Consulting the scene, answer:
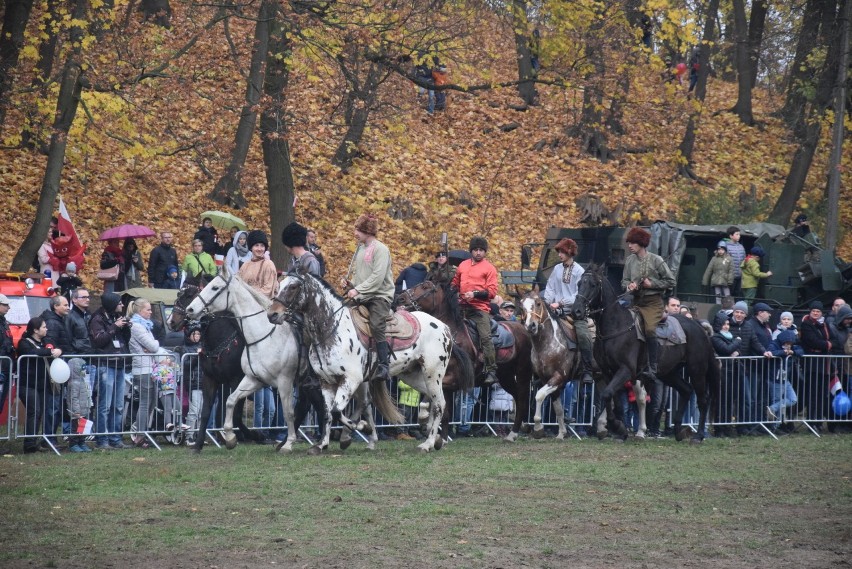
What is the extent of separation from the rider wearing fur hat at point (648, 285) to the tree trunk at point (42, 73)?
1170cm

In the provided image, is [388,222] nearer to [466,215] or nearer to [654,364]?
[466,215]

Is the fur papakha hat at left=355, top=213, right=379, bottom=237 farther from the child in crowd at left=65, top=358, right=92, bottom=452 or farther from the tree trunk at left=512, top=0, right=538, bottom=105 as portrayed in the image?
the tree trunk at left=512, top=0, right=538, bottom=105

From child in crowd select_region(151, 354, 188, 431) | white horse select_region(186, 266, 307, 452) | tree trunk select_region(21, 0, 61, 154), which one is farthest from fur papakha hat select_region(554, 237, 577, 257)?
tree trunk select_region(21, 0, 61, 154)

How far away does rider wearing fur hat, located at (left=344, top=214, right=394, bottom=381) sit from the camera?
14641 millimetres

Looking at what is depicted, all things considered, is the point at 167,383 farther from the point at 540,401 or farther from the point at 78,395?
the point at 540,401

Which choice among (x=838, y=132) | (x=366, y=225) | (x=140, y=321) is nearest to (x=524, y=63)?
(x=838, y=132)

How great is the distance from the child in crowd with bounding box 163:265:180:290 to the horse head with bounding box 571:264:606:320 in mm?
8687

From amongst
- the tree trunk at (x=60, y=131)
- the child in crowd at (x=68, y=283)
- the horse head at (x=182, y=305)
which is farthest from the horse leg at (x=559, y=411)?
the tree trunk at (x=60, y=131)

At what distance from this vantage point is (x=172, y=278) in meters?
22.5

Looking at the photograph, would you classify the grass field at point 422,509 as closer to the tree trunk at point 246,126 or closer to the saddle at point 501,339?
the saddle at point 501,339

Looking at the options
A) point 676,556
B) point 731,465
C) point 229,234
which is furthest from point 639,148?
point 676,556

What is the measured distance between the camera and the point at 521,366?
17453 millimetres

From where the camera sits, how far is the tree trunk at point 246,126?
2308cm

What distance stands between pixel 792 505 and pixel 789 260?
15848mm
